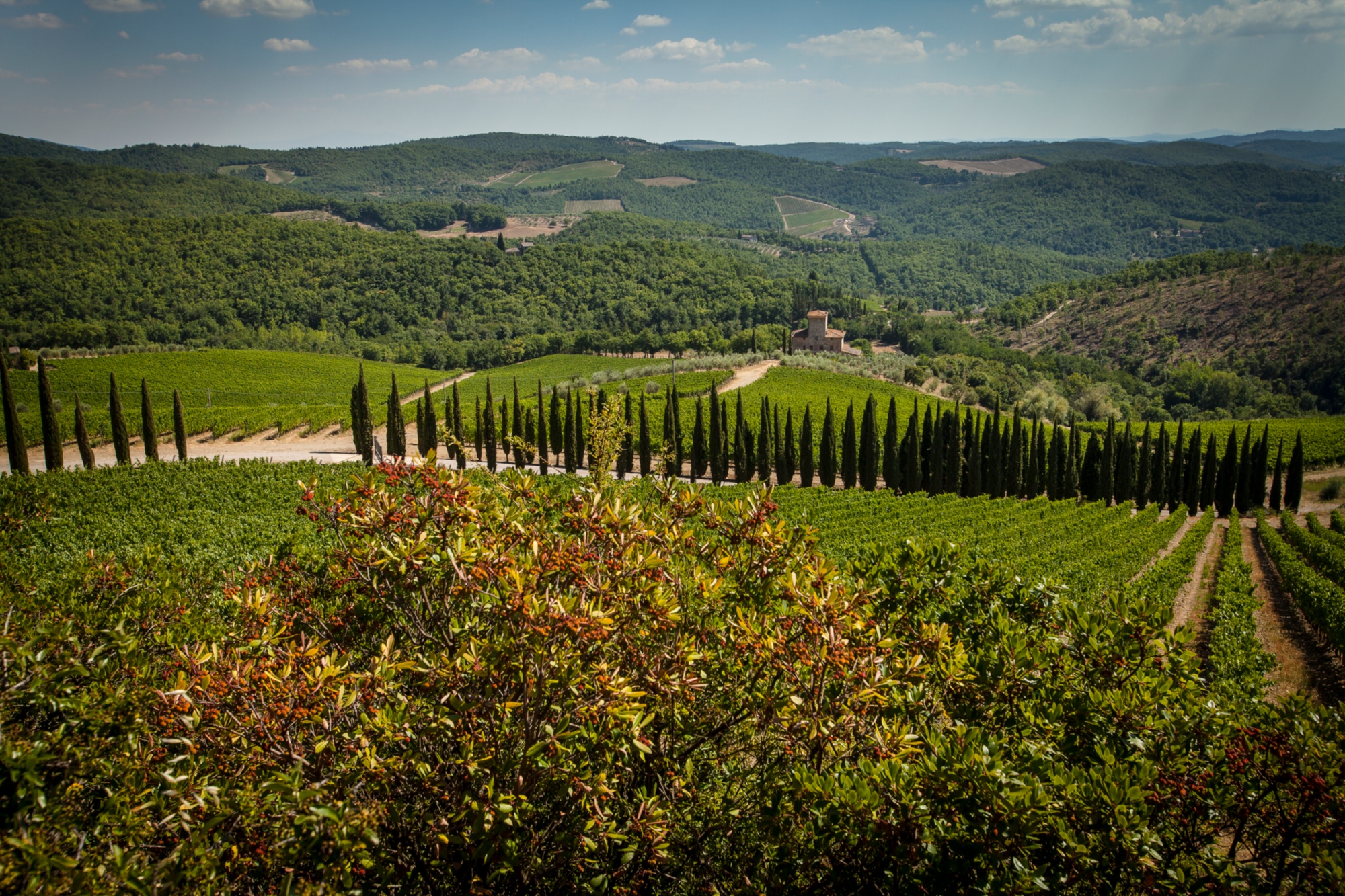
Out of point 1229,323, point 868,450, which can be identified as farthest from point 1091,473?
point 1229,323

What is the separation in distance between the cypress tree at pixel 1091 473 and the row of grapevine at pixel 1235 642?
23.2 meters

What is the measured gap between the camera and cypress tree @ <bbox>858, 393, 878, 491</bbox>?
168ft

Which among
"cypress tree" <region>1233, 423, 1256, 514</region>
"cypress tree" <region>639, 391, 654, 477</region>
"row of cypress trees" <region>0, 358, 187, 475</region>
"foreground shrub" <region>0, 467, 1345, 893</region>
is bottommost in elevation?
"cypress tree" <region>1233, 423, 1256, 514</region>

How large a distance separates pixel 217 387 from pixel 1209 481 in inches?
3712

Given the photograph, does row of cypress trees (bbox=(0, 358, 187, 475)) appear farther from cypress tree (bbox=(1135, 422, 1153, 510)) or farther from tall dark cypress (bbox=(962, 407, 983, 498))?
cypress tree (bbox=(1135, 422, 1153, 510))

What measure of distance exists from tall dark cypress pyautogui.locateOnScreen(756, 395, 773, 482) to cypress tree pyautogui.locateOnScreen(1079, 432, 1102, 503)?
2424cm

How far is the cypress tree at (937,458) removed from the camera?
166ft

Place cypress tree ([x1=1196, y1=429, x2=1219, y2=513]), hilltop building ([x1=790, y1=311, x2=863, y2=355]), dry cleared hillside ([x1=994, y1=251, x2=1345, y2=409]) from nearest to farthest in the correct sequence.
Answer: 1. cypress tree ([x1=1196, y1=429, x2=1219, y2=513])
2. dry cleared hillside ([x1=994, y1=251, x2=1345, y2=409])
3. hilltop building ([x1=790, y1=311, x2=863, y2=355])

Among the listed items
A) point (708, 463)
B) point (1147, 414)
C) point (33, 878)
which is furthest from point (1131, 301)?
point (33, 878)

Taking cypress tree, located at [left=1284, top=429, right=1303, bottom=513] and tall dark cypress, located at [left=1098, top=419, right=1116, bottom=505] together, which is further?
cypress tree, located at [left=1284, top=429, right=1303, bottom=513]

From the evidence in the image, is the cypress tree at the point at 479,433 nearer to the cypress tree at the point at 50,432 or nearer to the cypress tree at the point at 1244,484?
the cypress tree at the point at 50,432

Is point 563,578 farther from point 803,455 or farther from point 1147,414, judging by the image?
point 1147,414

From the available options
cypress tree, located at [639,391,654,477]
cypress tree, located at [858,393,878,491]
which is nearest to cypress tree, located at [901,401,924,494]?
cypress tree, located at [858,393,878,491]

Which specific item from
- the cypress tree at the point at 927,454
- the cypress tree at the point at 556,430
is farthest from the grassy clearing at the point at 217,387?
the cypress tree at the point at 927,454
